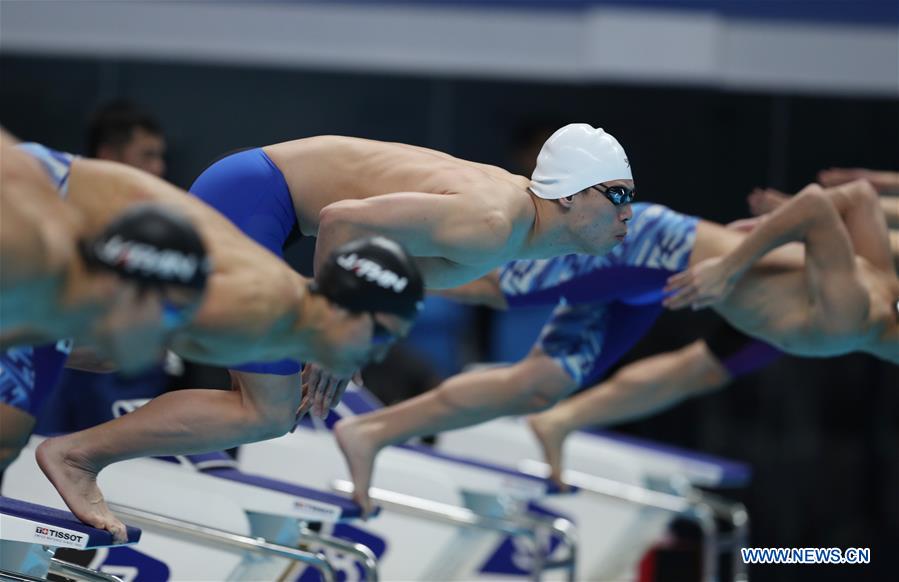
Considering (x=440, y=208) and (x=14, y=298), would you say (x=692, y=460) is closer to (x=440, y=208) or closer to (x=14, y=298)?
(x=440, y=208)

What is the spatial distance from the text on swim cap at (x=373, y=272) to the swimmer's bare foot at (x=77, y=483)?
123 centimetres

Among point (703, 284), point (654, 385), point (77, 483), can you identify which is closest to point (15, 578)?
point (77, 483)

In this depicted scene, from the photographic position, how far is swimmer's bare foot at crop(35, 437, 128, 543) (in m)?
3.85

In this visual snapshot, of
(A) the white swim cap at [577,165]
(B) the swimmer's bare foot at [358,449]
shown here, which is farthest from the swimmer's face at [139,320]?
(B) the swimmer's bare foot at [358,449]

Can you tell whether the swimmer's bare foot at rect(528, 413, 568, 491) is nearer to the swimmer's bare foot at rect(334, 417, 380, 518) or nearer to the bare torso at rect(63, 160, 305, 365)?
the swimmer's bare foot at rect(334, 417, 380, 518)

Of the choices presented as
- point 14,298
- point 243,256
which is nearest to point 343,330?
point 243,256

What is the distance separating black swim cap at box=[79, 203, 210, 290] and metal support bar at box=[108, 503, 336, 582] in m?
1.62

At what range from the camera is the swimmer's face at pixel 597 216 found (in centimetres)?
425

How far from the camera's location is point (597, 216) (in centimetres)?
427

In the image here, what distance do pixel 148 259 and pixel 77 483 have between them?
4.54ft

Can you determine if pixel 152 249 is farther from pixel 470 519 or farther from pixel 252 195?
pixel 470 519

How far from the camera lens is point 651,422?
358 inches

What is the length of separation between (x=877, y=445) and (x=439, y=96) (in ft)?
12.1

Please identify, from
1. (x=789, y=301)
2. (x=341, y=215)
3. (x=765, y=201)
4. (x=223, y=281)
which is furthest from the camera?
(x=765, y=201)
